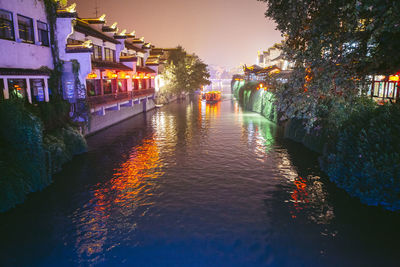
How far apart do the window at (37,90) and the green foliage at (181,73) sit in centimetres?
3485

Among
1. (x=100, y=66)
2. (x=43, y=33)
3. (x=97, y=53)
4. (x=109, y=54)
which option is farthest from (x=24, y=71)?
(x=109, y=54)

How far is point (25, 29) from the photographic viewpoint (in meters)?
17.1

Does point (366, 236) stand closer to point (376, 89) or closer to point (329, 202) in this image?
point (329, 202)

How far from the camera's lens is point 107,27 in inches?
1198

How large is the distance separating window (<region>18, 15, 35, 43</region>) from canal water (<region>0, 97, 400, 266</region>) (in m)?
8.05

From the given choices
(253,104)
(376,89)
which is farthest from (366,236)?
(253,104)

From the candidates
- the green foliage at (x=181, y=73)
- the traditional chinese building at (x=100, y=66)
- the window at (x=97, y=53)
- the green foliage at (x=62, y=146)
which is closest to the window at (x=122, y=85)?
the traditional chinese building at (x=100, y=66)

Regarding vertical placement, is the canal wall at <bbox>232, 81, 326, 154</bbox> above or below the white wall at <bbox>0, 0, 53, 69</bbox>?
below

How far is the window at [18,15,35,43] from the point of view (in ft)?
54.4

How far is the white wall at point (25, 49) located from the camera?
1532 centimetres

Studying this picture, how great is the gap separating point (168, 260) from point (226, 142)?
14703 millimetres

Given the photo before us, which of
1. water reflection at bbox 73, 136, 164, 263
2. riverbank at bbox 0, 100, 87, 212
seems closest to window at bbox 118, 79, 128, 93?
water reflection at bbox 73, 136, 164, 263

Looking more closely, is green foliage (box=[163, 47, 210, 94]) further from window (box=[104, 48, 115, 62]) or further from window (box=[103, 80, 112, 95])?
window (box=[103, 80, 112, 95])

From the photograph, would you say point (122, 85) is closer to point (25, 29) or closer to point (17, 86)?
point (25, 29)
